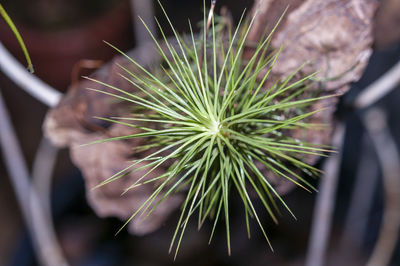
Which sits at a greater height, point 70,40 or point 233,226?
point 70,40

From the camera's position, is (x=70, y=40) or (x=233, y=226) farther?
(x=70, y=40)

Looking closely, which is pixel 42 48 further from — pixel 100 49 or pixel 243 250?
pixel 243 250

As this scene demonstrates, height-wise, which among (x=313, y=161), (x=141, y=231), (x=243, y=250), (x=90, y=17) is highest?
(x=90, y=17)

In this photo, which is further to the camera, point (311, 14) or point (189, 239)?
point (189, 239)

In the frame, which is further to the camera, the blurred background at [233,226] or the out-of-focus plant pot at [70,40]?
the out-of-focus plant pot at [70,40]

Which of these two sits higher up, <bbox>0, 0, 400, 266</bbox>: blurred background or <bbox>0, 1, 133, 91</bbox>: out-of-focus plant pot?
<bbox>0, 1, 133, 91</bbox>: out-of-focus plant pot

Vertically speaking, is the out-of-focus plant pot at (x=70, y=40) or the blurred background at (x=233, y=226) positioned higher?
the out-of-focus plant pot at (x=70, y=40)

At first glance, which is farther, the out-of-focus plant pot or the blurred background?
the out-of-focus plant pot

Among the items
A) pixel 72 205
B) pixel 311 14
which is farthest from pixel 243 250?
pixel 311 14
